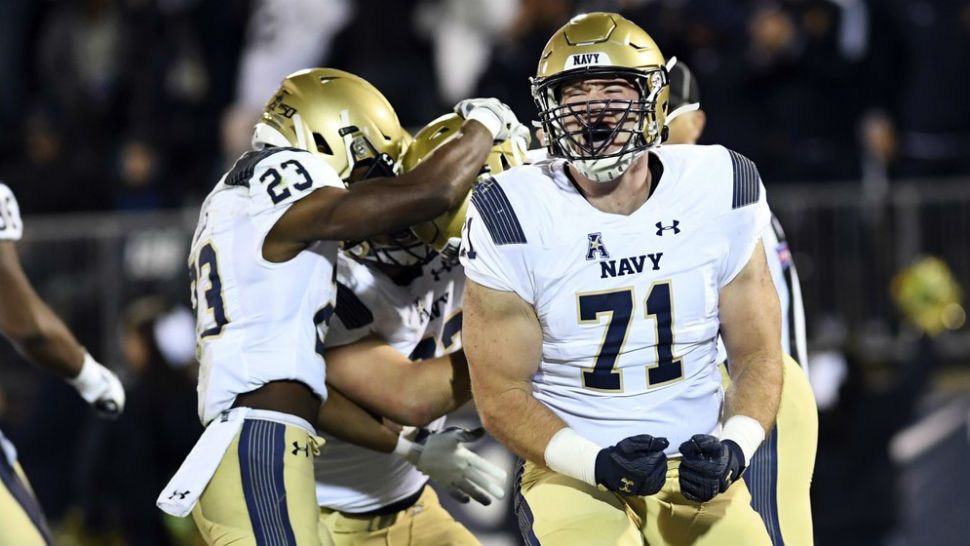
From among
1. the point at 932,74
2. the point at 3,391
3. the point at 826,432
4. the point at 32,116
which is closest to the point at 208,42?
the point at 32,116

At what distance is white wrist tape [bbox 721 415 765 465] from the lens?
4.39 metres

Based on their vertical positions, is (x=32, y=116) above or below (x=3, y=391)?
above

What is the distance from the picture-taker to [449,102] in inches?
435

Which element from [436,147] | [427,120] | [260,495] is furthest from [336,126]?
[427,120]

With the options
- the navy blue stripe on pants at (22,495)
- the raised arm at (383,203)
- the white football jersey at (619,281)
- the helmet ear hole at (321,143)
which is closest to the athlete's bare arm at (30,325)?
the navy blue stripe on pants at (22,495)

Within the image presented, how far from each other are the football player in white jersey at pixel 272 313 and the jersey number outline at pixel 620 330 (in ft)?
2.31

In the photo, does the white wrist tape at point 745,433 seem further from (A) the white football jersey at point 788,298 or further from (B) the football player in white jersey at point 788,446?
(A) the white football jersey at point 788,298

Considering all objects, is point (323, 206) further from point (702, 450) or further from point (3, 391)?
point (3, 391)

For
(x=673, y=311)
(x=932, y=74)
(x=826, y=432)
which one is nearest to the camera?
(x=673, y=311)

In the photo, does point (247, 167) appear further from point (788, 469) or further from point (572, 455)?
point (788, 469)

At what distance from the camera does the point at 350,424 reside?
17.1 ft

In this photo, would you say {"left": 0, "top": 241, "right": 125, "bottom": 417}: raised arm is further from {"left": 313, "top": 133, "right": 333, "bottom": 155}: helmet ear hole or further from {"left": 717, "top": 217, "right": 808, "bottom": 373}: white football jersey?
{"left": 717, "top": 217, "right": 808, "bottom": 373}: white football jersey

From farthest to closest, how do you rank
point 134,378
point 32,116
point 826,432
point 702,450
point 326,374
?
point 32,116 < point 134,378 < point 826,432 < point 326,374 < point 702,450

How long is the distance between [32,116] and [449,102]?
309 centimetres
